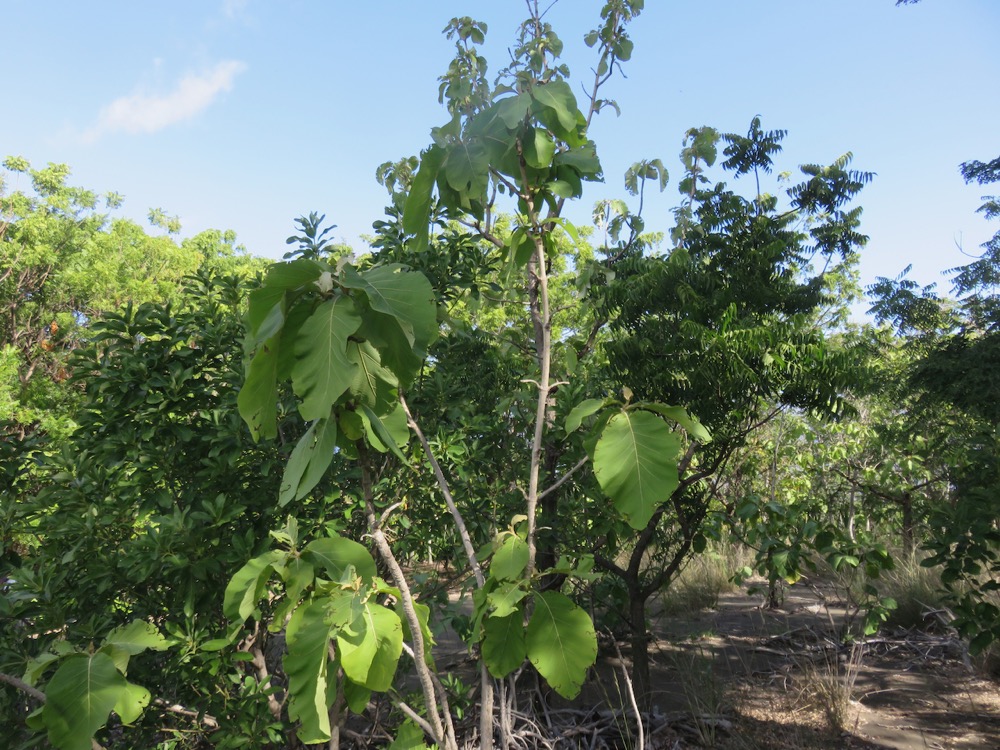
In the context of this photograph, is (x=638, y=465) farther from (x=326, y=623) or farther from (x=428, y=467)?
(x=428, y=467)

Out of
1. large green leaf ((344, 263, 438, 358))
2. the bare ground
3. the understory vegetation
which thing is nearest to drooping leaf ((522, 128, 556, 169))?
the understory vegetation

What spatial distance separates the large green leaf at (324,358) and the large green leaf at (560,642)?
663mm

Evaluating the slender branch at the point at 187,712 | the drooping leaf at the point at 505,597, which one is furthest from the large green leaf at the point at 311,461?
the slender branch at the point at 187,712

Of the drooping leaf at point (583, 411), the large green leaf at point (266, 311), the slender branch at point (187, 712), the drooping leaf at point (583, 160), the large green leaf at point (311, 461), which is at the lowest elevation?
the slender branch at point (187, 712)

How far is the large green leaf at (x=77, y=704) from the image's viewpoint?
1.29 meters

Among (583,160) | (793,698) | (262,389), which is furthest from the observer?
(793,698)

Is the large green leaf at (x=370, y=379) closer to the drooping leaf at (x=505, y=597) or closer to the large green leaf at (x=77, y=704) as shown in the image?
the drooping leaf at (x=505, y=597)

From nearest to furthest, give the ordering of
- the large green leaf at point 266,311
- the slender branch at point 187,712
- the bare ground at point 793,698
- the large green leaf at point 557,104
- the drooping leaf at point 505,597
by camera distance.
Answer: the large green leaf at point 266,311 < the drooping leaf at point 505,597 < the large green leaf at point 557,104 < the slender branch at point 187,712 < the bare ground at point 793,698

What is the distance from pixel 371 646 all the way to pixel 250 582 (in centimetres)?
38

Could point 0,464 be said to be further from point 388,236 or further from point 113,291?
point 113,291

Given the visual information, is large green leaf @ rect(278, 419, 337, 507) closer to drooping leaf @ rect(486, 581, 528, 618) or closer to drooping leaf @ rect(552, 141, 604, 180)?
drooping leaf @ rect(486, 581, 528, 618)

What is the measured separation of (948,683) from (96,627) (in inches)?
210

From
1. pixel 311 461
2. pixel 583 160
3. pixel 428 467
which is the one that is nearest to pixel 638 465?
pixel 311 461

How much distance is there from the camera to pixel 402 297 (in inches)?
43.4
